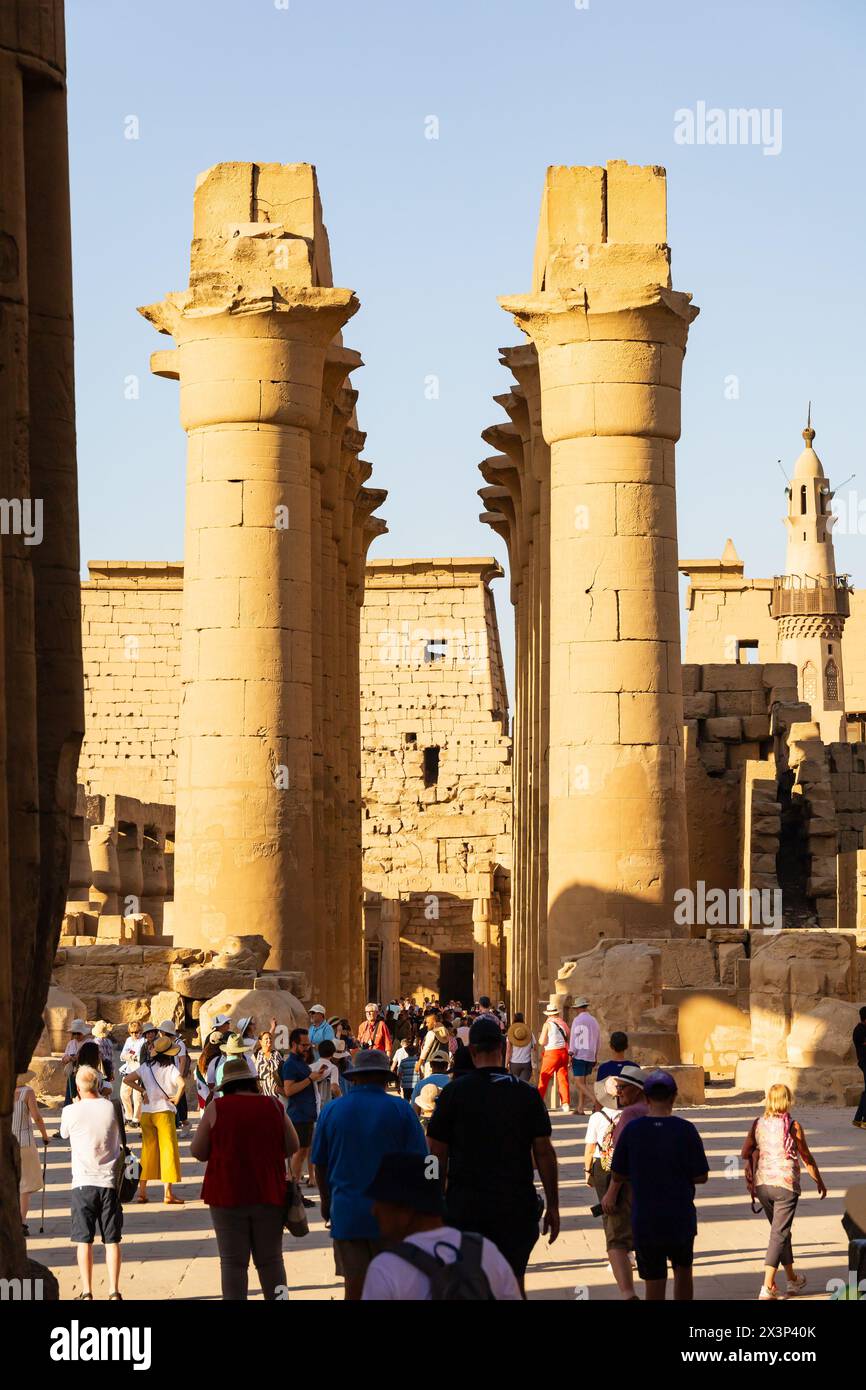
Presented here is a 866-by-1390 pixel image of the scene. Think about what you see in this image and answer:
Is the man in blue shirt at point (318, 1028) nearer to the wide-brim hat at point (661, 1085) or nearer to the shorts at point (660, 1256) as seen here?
the wide-brim hat at point (661, 1085)

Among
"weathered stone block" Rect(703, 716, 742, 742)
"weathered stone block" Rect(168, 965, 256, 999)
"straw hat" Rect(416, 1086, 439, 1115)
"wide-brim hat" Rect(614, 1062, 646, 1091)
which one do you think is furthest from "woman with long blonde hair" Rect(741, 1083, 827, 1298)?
"weathered stone block" Rect(703, 716, 742, 742)

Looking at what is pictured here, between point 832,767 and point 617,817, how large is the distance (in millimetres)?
14736

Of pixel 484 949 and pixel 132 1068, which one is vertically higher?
pixel 132 1068

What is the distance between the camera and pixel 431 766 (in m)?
52.8

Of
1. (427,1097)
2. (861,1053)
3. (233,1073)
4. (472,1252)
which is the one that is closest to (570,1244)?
(427,1097)

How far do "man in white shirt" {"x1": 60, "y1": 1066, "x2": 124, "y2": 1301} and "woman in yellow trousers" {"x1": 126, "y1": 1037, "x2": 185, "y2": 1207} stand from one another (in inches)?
119

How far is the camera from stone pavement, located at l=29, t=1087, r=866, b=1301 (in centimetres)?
1030

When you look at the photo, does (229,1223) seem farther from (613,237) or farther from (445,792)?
(445,792)

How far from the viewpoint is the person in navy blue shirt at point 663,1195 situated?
8453mm

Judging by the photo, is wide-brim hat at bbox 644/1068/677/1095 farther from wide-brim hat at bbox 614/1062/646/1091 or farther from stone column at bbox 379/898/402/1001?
stone column at bbox 379/898/402/1001

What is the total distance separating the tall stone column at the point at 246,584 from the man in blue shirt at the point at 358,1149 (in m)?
13.4

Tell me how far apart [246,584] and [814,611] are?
177ft

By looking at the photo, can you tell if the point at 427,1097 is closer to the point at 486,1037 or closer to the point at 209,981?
the point at 486,1037

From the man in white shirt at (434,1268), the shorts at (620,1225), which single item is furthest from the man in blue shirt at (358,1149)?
the man in white shirt at (434,1268)
